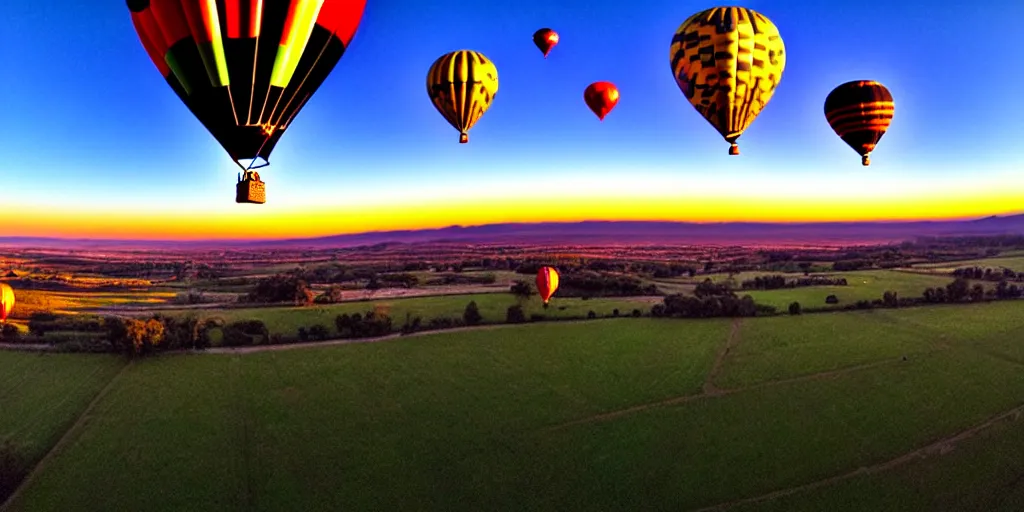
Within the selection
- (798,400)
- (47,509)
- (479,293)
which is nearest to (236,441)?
(47,509)

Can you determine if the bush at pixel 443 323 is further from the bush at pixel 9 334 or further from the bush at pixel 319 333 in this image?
the bush at pixel 9 334

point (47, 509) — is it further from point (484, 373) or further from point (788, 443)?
point (788, 443)

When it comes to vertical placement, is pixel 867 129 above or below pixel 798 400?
above

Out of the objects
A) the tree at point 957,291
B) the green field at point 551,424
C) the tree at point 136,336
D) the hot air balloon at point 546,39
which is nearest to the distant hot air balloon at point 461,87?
the hot air balloon at point 546,39

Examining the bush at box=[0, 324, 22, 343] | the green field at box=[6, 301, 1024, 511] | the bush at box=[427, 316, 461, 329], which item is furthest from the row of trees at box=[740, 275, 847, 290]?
the bush at box=[0, 324, 22, 343]

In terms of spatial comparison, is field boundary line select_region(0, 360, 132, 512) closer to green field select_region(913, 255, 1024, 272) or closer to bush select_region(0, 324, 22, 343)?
bush select_region(0, 324, 22, 343)

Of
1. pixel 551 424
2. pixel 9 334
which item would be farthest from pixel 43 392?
pixel 551 424
